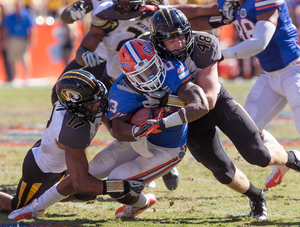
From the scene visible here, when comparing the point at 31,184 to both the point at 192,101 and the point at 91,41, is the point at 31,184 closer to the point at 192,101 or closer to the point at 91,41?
the point at 192,101

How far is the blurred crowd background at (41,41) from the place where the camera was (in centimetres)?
1147

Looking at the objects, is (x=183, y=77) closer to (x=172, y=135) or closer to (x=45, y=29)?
(x=172, y=135)

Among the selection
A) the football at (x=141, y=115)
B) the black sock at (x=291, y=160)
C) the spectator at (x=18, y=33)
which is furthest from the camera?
the spectator at (x=18, y=33)

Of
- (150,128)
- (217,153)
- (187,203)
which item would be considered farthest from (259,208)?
(150,128)

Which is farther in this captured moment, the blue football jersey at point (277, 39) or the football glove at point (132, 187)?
the blue football jersey at point (277, 39)

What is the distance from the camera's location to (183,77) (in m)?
3.11

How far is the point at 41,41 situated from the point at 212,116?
10681 mm

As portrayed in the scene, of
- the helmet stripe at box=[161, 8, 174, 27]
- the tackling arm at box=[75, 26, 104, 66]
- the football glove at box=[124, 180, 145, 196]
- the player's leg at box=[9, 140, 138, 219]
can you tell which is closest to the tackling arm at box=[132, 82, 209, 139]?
the football glove at box=[124, 180, 145, 196]

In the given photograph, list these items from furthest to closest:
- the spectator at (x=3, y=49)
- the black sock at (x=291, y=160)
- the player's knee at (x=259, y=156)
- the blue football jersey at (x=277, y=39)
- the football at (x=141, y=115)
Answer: the spectator at (x=3, y=49), the blue football jersey at (x=277, y=39), the black sock at (x=291, y=160), the player's knee at (x=259, y=156), the football at (x=141, y=115)

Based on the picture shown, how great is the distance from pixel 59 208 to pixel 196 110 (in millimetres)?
1576

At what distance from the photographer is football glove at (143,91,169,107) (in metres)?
3.10

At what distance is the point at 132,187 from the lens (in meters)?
3.04

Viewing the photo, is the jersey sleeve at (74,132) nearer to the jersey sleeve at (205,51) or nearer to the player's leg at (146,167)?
the player's leg at (146,167)

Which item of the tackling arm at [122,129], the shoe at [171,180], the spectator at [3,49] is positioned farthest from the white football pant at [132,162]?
the spectator at [3,49]
